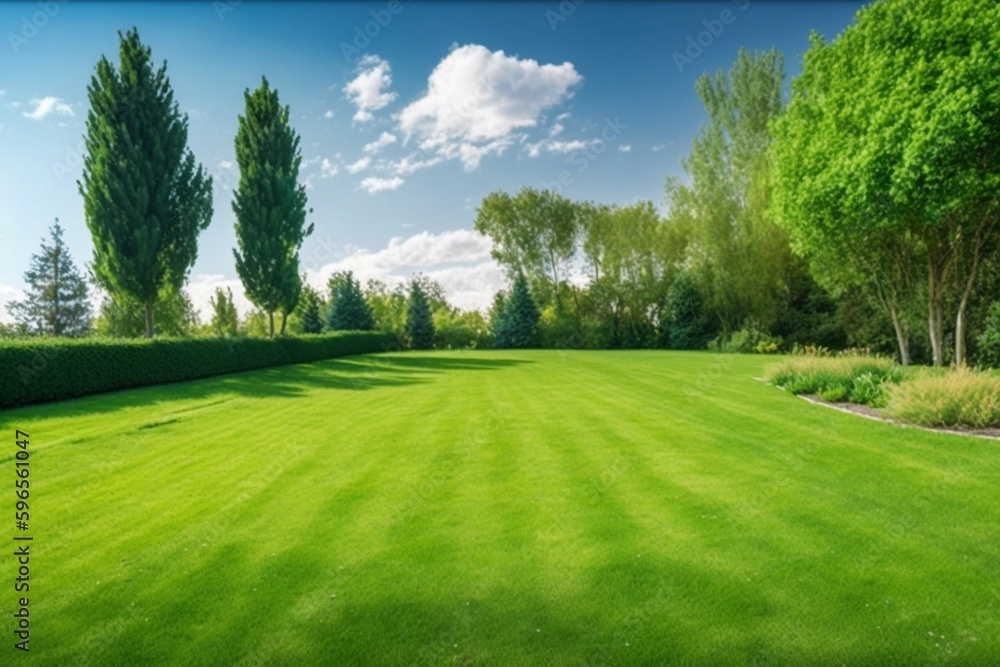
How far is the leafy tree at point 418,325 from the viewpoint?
55.6m

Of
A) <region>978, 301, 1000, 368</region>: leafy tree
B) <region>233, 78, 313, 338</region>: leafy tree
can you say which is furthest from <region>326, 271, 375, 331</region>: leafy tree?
<region>978, 301, 1000, 368</region>: leafy tree

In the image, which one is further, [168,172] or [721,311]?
[721,311]

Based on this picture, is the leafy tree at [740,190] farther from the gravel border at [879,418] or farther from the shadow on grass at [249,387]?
the gravel border at [879,418]

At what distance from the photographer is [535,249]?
172 ft

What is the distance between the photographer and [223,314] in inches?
2037

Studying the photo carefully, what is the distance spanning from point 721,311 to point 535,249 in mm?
19296

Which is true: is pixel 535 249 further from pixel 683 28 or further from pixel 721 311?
pixel 683 28

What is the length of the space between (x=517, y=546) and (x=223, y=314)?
177 feet

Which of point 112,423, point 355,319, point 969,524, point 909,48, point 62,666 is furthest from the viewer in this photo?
point 355,319

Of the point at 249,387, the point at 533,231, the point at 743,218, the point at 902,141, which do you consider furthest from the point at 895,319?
the point at 533,231

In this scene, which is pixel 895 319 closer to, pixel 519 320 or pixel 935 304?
pixel 935 304

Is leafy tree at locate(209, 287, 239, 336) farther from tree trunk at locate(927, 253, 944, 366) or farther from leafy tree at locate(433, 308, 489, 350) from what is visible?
tree trunk at locate(927, 253, 944, 366)

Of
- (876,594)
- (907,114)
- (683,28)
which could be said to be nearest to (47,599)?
(876,594)

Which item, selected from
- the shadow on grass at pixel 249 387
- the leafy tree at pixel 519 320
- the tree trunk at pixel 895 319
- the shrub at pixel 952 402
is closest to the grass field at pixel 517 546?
the shrub at pixel 952 402
